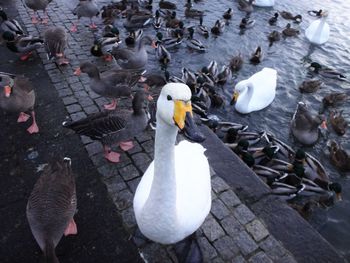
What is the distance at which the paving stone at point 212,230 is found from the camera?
5.22m

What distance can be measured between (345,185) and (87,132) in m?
6.45

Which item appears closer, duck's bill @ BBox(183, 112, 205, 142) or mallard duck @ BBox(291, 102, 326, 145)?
duck's bill @ BBox(183, 112, 205, 142)

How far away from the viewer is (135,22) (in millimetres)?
13383

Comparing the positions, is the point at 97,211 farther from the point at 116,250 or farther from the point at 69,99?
the point at 69,99

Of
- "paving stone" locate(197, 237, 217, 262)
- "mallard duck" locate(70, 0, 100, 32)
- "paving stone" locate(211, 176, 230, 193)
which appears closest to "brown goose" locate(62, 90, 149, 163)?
"paving stone" locate(211, 176, 230, 193)

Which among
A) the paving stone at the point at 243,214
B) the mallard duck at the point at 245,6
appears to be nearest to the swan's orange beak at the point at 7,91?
the paving stone at the point at 243,214

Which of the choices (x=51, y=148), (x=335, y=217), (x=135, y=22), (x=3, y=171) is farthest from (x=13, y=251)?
(x=135, y=22)

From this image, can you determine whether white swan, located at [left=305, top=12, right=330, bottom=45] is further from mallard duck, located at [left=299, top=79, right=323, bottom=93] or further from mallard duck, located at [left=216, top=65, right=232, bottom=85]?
mallard duck, located at [left=216, top=65, right=232, bottom=85]

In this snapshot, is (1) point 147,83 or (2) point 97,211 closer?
(2) point 97,211

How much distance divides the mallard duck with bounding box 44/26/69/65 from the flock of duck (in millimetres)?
30

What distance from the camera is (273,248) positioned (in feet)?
16.9

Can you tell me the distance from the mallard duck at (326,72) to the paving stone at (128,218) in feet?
32.5

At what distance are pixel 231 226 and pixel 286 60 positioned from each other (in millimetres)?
9823

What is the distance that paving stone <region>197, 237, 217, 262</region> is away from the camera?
4.96 meters
